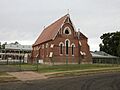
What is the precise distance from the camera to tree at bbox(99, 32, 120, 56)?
8869 centimetres

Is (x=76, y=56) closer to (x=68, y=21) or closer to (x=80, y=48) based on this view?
(x=80, y=48)

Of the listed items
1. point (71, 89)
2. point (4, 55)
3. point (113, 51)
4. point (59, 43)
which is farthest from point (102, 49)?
point (71, 89)

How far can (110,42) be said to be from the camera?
303ft

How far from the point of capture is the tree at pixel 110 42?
291ft

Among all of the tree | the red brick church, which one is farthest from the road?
the tree

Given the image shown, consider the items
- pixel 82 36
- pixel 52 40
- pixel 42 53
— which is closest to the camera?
pixel 52 40

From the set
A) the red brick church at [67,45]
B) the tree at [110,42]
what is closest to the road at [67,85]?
the red brick church at [67,45]

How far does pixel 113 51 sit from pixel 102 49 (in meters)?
8.38

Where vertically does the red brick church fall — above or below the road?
above

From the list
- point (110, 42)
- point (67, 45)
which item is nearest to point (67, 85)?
point (67, 45)

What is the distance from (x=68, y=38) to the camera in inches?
2195

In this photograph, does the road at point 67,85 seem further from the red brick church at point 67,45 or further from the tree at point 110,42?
the tree at point 110,42

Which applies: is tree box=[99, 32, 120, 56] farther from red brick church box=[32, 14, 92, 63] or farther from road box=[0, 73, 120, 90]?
road box=[0, 73, 120, 90]

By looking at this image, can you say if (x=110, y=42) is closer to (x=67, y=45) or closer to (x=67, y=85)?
(x=67, y=45)
